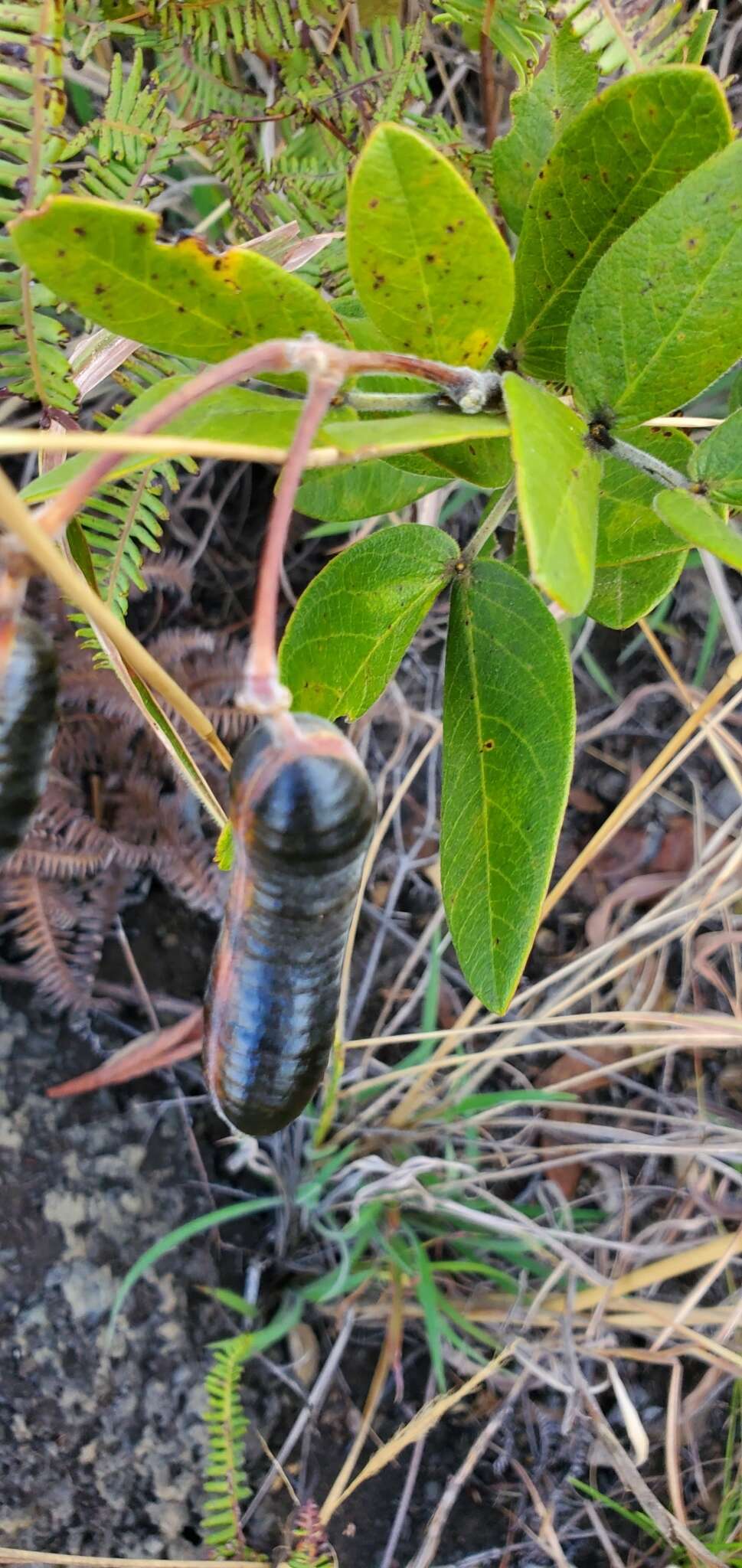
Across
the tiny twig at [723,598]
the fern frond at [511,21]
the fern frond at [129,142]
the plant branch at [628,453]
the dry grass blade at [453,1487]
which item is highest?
the fern frond at [511,21]

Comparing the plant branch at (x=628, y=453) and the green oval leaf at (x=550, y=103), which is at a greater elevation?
the green oval leaf at (x=550, y=103)

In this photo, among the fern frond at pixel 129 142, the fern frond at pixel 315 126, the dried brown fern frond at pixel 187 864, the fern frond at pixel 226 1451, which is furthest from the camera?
the dried brown fern frond at pixel 187 864

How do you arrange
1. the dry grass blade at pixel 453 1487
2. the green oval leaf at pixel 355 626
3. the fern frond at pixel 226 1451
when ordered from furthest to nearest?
1. the dry grass blade at pixel 453 1487
2. the fern frond at pixel 226 1451
3. the green oval leaf at pixel 355 626

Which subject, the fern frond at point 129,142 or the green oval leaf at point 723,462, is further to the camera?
the fern frond at point 129,142

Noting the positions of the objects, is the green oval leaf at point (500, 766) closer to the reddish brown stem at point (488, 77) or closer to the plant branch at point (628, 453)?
the plant branch at point (628, 453)

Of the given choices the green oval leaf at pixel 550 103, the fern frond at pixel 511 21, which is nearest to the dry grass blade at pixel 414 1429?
the green oval leaf at pixel 550 103

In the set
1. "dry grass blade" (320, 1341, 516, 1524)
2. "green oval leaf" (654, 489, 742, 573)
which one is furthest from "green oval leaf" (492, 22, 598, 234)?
"dry grass blade" (320, 1341, 516, 1524)

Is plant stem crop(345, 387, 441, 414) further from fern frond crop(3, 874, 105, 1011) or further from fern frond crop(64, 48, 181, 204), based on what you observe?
fern frond crop(3, 874, 105, 1011)

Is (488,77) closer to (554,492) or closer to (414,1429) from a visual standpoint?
(554,492)
